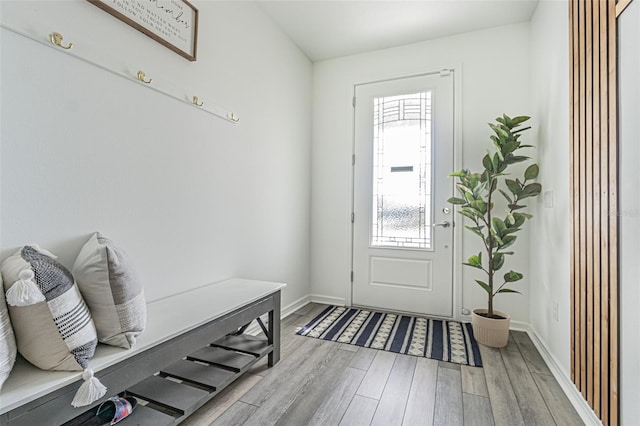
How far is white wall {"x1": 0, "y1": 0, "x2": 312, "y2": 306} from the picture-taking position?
123cm

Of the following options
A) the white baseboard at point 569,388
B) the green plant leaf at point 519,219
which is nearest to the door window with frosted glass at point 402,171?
the green plant leaf at point 519,219

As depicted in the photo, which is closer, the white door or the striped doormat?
the striped doormat

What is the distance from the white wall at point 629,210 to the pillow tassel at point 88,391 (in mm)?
1899

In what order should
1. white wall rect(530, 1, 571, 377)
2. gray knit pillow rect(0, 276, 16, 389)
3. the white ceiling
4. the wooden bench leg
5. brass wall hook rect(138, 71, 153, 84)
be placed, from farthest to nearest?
the white ceiling, the wooden bench leg, white wall rect(530, 1, 571, 377), brass wall hook rect(138, 71, 153, 84), gray knit pillow rect(0, 276, 16, 389)

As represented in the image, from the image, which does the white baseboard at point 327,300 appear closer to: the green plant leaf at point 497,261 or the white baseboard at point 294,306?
the white baseboard at point 294,306

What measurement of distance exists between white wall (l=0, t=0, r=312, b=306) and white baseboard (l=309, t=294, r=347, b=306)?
57 cm

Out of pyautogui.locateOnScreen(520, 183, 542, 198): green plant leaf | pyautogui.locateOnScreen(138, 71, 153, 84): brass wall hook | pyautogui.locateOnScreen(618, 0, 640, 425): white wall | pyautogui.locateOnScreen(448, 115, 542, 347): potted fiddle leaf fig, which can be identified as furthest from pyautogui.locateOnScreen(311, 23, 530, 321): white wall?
pyautogui.locateOnScreen(138, 71, 153, 84): brass wall hook

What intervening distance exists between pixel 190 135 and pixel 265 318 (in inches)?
61.5

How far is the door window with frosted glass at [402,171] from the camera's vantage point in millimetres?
3092

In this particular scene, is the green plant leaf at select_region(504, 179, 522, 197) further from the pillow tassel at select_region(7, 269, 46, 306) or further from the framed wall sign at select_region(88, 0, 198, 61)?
the pillow tassel at select_region(7, 269, 46, 306)

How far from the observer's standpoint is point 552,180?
2174 mm

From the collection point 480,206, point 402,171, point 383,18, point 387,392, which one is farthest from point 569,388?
point 383,18

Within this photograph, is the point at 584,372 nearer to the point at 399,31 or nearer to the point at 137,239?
the point at 137,239

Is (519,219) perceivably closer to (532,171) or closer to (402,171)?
(532,171)
